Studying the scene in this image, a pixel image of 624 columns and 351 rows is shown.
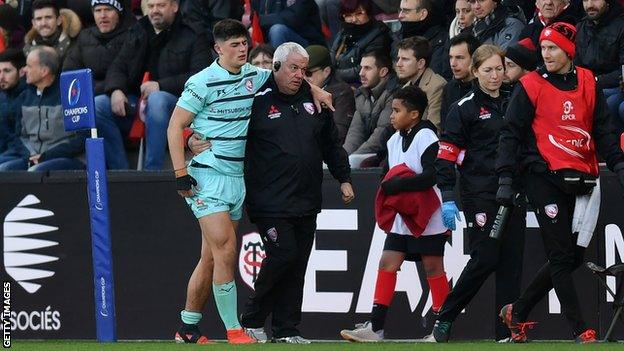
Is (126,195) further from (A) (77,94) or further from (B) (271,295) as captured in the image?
(B) (271,295)

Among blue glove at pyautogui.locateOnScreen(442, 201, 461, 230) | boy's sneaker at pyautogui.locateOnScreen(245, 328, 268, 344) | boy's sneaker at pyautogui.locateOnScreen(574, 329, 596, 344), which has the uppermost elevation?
blue glove at pyautogui.locateOnScreen(442, 201, 461, 230)

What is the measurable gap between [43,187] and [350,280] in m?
2.95

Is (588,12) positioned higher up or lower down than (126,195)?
higher up

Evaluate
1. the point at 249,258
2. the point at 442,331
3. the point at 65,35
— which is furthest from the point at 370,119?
the point at 65,35

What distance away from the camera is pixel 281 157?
11477 millimetres

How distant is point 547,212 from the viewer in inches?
435

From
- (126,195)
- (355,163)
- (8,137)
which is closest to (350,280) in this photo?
(355,163)

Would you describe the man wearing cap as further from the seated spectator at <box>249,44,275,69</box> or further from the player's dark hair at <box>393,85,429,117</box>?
the seated spectator at <box>249,44,275,69</box>

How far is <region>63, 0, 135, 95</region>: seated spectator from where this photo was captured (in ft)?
51.8

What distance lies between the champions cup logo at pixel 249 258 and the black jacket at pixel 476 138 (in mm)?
2338

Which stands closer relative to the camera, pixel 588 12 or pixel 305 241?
pixel 305 241

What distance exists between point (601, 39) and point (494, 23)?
1.05 m

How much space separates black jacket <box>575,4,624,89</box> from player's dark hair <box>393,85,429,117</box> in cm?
178

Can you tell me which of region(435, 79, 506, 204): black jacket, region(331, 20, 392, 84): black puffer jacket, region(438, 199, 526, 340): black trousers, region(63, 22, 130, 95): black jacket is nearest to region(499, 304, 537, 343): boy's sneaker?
region(438, 199, 526, 340): black trousers
